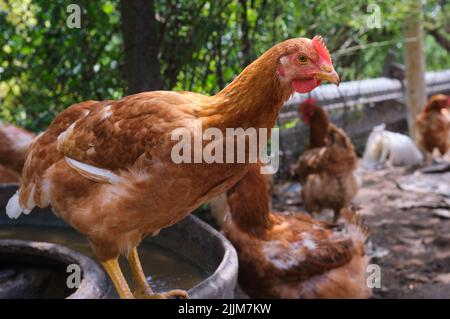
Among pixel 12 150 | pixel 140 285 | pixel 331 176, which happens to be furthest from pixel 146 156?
pixel 331 176

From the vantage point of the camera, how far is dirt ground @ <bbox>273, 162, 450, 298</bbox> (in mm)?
3801

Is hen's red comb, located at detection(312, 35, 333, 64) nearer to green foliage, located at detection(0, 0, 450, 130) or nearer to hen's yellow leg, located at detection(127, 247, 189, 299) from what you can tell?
hen's yellow leg, located at detection(127, 247, 189, 299)

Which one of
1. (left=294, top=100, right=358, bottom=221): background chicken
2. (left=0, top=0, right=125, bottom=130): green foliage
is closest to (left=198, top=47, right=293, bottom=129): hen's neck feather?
(left=0, top=0, right=125, bottom=130): green foliage

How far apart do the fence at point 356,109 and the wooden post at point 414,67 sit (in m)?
Result: 0.50

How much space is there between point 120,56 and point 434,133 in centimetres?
478

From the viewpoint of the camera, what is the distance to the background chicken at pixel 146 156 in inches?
68.1

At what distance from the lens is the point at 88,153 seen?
192 cm

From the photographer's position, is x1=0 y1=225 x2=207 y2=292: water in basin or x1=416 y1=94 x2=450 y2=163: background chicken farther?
x1=416 y1=94 x2=450 y2=163: background chicken

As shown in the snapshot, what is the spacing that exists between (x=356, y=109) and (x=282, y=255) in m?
4.52

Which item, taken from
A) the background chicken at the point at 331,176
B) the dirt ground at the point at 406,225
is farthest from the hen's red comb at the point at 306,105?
the dirt ground at the point at 406,225

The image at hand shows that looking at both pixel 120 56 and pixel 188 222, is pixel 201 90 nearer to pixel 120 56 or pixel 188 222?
pixel 120 56

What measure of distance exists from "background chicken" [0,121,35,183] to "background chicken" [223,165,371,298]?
1.59 m

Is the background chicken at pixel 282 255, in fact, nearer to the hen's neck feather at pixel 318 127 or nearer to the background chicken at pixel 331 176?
the background chicken at pixel 331 176
